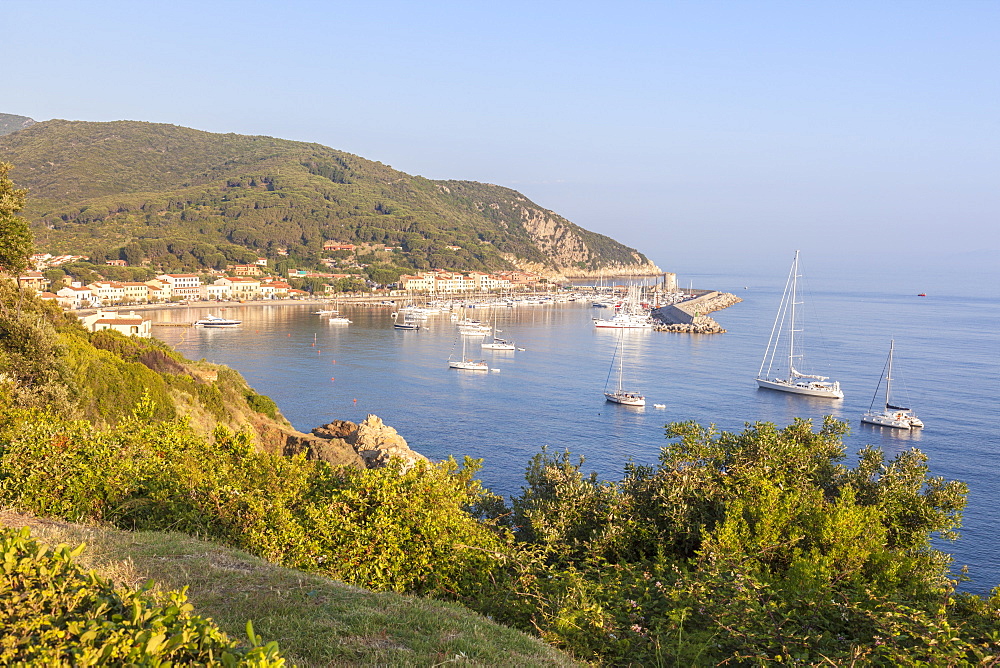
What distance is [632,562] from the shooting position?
23.2ft

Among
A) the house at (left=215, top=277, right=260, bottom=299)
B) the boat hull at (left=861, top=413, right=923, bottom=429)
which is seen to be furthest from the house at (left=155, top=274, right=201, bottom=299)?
the boat hull at (left=861, top=413, right=923, bottom=429)

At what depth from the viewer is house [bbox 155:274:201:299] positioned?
7494 centimetres

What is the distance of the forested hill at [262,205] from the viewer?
10519cm

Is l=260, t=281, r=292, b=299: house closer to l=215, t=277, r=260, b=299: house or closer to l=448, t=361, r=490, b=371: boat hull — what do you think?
l=215, t=277, r=260, b=299: house

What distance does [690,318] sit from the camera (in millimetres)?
63469

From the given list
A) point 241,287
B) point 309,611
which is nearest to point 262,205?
point 241,287

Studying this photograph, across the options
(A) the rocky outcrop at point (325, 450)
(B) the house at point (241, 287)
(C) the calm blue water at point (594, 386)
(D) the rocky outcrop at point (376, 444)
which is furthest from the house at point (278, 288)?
(A) the rocky outcrop at point (325, 450)

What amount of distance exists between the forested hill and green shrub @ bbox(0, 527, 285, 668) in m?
93.9

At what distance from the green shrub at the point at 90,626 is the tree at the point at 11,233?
449 inches

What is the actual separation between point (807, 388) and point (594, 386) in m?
10.6

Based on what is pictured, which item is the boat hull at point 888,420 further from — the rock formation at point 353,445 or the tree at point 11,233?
the tree at point 11,233

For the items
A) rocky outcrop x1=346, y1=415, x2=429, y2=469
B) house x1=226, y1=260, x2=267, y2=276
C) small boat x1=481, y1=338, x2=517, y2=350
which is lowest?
rocky outcrop x1=346, y1=415, x2=429, y2=469

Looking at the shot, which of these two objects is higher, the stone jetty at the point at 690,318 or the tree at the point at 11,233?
the tree at the point at 11,233

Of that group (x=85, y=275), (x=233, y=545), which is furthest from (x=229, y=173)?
(x=233, y=545)
